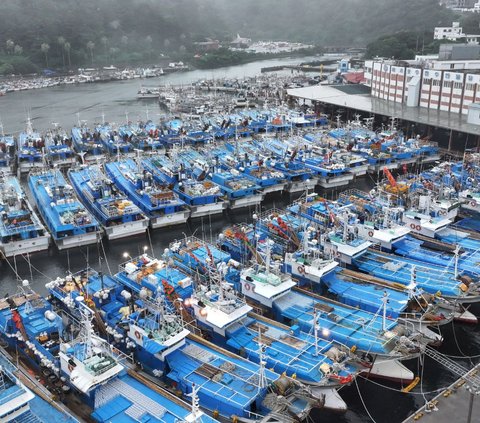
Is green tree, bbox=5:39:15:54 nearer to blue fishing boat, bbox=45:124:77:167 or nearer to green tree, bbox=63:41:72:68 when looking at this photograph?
green tree, bbox=63:41:72:68

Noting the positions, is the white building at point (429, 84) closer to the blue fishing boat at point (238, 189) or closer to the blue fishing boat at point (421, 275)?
the blue fishing boat at point (238, 189)

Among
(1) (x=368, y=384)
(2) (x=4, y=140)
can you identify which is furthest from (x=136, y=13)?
(1) (x=368, y=384)

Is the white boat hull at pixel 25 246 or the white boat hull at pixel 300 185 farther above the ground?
the white boat hull at pixel 300 185

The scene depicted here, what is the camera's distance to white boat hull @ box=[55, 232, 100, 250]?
3494 centimetres

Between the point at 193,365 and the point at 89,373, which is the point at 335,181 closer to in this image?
the point at 193,365

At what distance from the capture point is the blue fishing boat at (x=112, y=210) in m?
36.6

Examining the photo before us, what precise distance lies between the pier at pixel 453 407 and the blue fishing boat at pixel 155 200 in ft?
78.4

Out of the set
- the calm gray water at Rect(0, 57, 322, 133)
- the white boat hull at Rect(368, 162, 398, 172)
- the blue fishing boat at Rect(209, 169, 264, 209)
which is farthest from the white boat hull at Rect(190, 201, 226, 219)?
the calm gray water at Rect(0, 57, 322, 133)

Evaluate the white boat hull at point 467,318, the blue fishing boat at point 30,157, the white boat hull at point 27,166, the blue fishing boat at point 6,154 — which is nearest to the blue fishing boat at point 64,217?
the blue fishing boat at point 6,154

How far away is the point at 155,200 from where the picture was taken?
38.5 meters

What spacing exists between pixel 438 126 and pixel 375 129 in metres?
11.2

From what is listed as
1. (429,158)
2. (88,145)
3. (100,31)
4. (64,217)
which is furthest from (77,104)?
(100,31)

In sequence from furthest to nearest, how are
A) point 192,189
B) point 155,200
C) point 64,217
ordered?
point 192,189 → point 155,200 → point 64,217

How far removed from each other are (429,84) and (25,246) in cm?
5083
